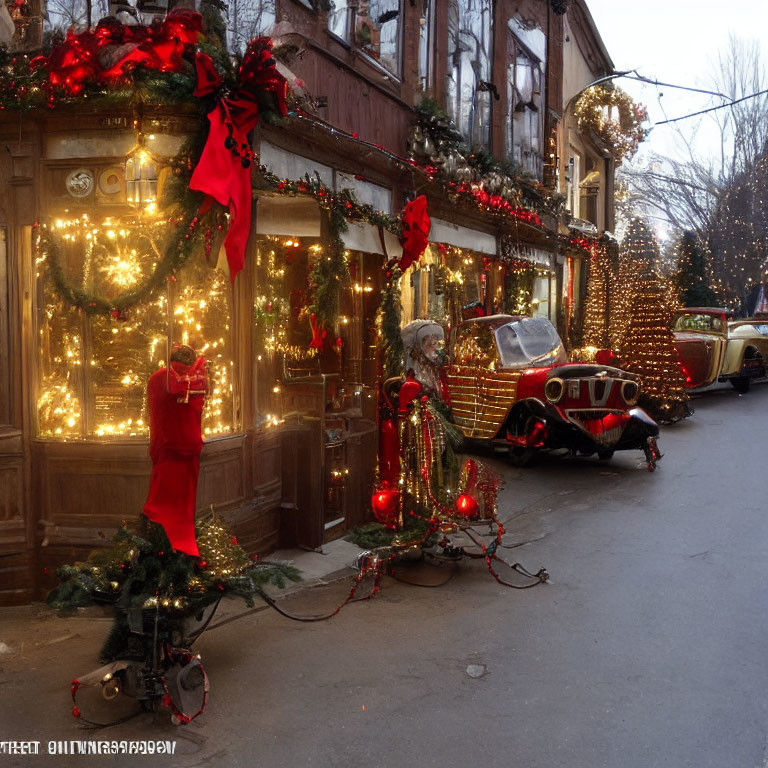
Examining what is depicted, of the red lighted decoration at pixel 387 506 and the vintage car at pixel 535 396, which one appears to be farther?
the vintage car at pixel 535 396

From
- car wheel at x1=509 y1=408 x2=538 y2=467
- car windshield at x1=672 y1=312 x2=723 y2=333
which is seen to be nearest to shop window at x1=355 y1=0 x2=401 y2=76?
car wheel at x1=509 y1=408 x2=538 y2=467

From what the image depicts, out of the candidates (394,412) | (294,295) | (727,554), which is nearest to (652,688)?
(727,554)

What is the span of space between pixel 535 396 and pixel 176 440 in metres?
7.05

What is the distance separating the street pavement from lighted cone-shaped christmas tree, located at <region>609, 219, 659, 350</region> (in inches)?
393

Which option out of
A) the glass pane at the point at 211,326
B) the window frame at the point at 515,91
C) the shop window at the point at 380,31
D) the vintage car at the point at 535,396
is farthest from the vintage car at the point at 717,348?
the glass pane at the point at 211,326

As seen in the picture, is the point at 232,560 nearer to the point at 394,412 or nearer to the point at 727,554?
the point at 394,412

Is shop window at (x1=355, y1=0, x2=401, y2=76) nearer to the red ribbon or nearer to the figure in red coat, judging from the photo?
the red ribbon

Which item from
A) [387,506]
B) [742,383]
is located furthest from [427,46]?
[742,383]

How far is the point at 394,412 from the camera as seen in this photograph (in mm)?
7535

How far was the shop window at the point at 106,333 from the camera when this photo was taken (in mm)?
6504

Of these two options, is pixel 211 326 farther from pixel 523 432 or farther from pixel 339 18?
pixel 523 432

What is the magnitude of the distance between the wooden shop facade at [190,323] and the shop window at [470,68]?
3.24 metres

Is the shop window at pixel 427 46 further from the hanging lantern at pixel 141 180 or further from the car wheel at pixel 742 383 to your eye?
the car wheel at pixel 742 383

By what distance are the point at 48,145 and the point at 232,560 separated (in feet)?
12.6
